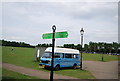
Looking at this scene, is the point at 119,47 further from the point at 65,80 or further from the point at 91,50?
the point at 65,80

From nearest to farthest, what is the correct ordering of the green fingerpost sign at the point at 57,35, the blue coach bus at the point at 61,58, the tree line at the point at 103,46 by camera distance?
the green fingerpost sign at the point at 57,35 < the blue coach bus at the point at 61,58 < the tree line at the point at 103,46

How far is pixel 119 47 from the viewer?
116 metres

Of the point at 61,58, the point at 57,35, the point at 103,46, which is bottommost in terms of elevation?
the point at 61,58

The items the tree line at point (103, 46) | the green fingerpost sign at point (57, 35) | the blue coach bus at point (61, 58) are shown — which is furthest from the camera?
the tree line at point (103, 46)

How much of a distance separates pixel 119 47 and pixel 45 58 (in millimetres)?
113145

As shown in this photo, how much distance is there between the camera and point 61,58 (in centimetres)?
1548

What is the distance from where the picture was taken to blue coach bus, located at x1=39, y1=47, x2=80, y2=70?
14702 mm

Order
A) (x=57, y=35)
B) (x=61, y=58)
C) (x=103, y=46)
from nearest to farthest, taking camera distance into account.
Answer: (x=57, y=35)
(x=61, y=58)
(x=103, y=46)

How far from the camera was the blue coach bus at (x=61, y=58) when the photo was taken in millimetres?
14702

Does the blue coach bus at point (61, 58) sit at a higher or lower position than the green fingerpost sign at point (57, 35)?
lower

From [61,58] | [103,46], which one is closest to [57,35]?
[61,58]

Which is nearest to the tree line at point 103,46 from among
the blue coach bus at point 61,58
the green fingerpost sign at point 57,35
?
the blue coach bus at point 61,58

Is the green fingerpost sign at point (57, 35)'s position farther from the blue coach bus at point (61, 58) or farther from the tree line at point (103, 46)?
the tree line at point (103, 46)

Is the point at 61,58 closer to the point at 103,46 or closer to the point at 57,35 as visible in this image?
the point at 57,35
